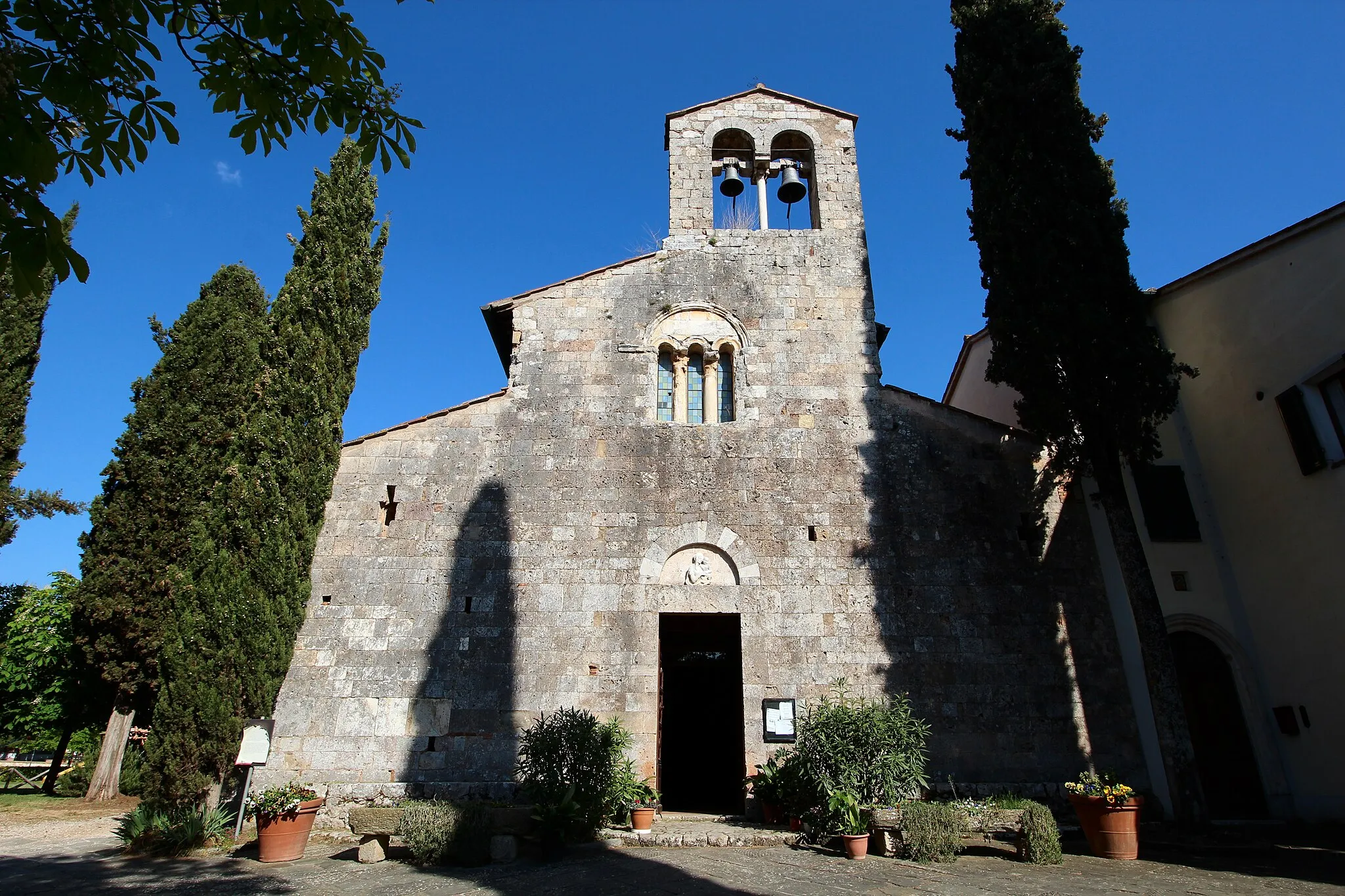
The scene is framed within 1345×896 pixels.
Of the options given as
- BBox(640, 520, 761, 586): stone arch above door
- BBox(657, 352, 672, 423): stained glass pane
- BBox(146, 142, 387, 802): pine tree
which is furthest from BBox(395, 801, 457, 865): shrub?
BBox(657, 352, 672, 423): stained glass pane

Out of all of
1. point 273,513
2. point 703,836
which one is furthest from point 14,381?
point 703,836

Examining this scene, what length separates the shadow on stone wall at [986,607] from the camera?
32.4 ft

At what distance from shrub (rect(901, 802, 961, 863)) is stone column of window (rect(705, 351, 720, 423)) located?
247 inches

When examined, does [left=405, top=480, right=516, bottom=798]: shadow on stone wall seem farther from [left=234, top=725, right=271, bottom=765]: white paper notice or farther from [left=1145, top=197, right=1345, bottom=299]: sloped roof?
[left=1145, top=197, right=1345, bottom=299]: sloped roof

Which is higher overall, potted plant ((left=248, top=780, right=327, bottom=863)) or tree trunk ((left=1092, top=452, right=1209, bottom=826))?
tree trunk ((left=1092, top=452, right=1209, bottom=826))

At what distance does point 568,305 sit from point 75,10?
9.21m

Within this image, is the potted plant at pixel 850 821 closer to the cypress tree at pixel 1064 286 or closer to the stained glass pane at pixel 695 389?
the cypress tree at pixel 1064 286

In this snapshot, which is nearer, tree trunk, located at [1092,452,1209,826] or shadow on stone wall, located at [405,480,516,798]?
tree trunk, located at [1092,452,1209,826]

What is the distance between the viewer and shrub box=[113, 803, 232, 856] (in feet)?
27.3

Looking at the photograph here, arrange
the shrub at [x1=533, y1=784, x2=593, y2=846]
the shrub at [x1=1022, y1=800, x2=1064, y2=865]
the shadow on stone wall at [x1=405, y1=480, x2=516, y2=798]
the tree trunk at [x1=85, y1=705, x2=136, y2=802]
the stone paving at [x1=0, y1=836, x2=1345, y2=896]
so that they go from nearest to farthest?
the stone paving at [x1=0, y1=836, x2=1345, y2=896], the shrub at [x1=1022, y1=800, x2=1064, y2=865], the shrub at [x1=533, y1=784, x2=593, y2=846], the shadow on stone wall at [x1=405, y1=480, x2=516, y2=798], the tree trunk at [x1=85, y1=705, x2=136, y2=802]

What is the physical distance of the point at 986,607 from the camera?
10578 millimetres

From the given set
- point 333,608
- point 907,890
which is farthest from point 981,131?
point 333,608

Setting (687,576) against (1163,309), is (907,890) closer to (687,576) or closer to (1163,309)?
(687,576)

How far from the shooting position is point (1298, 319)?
9.85 m
